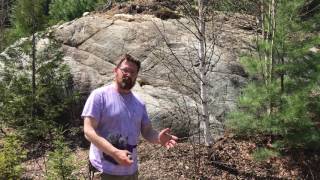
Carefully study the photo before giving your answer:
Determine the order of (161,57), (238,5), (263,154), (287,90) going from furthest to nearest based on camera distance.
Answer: (238,5) < (161,57) < (287,90) < (263,154)

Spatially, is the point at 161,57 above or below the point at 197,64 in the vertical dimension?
above

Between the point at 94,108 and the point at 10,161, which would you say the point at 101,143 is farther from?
the point at 10,161

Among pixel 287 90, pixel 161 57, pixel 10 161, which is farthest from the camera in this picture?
pixel 161 57

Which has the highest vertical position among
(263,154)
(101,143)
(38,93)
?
(101,143)

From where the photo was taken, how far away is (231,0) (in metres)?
10.2

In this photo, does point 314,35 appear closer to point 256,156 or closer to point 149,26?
point 256,156

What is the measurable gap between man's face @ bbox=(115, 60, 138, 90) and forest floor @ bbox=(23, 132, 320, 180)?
4376 mm

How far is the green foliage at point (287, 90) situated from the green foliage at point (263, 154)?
27 cm

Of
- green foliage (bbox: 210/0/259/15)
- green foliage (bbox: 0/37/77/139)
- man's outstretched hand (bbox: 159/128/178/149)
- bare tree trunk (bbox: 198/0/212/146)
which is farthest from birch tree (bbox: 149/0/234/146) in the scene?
man's outstretched hand (bbox: 159/128/178/149)

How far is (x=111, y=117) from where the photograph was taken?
150 inches

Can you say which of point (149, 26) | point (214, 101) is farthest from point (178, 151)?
point (149, 26)

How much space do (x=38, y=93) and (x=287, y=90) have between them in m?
4.59

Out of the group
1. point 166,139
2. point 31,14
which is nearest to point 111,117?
point 166,139

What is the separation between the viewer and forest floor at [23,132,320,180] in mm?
8273
